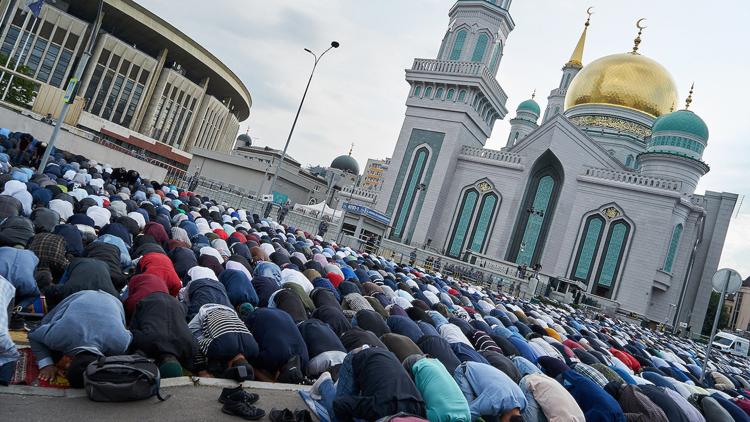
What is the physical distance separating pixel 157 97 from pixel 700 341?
54.1 meters

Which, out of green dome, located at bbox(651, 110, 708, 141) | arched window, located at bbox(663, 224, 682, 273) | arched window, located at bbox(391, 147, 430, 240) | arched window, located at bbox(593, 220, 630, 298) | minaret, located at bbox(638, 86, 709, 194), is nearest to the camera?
arched window, located at bbox(593, 220, 630, 298)

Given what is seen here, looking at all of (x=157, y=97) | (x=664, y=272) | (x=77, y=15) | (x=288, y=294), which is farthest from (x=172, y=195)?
(x=77, y=15)

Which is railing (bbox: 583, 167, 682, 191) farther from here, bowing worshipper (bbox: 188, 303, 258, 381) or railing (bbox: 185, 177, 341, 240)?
bowing worshipper (bbox: 188, 303, 258, 381)

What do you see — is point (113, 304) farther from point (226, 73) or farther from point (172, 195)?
point (226, 73)

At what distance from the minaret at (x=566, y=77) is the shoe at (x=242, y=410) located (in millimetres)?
51430

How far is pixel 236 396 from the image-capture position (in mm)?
4531

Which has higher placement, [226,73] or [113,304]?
[226,73]

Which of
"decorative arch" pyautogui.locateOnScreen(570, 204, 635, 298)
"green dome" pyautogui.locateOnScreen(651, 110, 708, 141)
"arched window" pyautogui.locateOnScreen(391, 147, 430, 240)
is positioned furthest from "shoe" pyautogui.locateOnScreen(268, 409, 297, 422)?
"green dome" pyautogui.locateOnScreen(651, 110, 708, 141)

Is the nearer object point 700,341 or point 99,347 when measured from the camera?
point 99,347

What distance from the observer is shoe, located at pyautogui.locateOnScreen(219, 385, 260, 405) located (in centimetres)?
452

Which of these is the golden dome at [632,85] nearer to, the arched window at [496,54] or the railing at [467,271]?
the arched window at [496,54]

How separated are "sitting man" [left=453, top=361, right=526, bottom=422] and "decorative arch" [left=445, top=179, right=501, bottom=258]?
2769cm

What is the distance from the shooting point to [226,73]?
200 ft

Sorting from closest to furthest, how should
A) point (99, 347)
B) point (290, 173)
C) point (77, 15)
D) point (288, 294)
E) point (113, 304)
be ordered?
point (99, 347) < point (113, 304) < point (288, 294) < point (290, 173) < point (77, 15)
